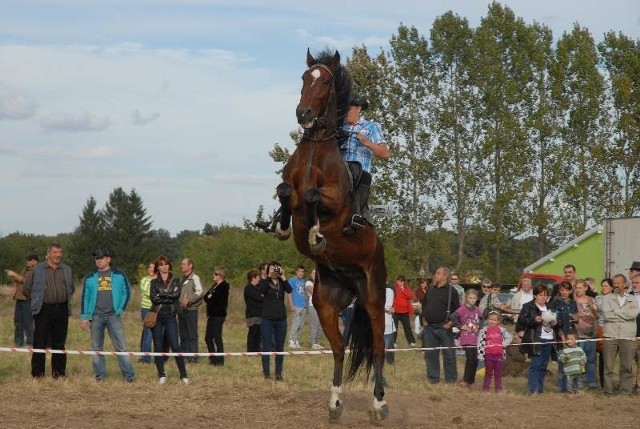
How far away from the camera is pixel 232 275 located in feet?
141

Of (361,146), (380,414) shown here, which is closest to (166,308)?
(380,414)

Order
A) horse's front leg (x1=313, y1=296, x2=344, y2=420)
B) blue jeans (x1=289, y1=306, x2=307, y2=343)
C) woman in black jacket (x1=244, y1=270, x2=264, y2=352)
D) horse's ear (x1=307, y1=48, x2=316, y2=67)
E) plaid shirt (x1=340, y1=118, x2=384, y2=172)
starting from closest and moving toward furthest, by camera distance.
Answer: horse's ear (x1=307, y1=48, x2=316, y2=67), plaid shirt (x1=340, y1=118, x2=384, y2=172), horse's front leg (x1=313, y1=296, x2=344, y2=420), woman in black jacket (x1=244, y1=270, x2=264, y2=352), blue jeans (x1=289, y1=306, x2=307, y2=343)

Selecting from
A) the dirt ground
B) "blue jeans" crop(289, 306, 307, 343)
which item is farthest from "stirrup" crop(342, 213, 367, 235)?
"blue jeans" crop(289, 306, 307, 343)

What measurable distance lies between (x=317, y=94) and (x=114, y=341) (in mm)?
6337

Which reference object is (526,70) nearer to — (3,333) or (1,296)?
(1,296)

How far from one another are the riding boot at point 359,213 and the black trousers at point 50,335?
19.4ft

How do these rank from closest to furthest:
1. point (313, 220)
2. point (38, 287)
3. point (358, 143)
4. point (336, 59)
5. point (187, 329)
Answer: point (313, 220) < point (336, 59) < point (358, 143) < point (38, 287) < point (187, 329)

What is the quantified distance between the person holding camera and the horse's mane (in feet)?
18.9

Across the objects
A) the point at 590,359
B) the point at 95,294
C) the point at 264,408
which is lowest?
the point at 264,408

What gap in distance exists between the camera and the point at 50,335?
14000mm

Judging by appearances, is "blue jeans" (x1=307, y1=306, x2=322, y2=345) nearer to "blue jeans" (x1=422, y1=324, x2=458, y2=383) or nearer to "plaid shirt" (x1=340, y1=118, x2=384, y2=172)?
"blue jeans" (x1=422, y1=324, x2=458, y2=383)

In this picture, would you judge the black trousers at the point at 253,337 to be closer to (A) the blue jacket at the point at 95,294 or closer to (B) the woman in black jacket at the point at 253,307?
(B) the woman in black jacket at the point at 253,307

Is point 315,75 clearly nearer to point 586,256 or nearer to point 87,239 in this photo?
point 586,256

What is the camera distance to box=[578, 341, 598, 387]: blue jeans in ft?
49.7
